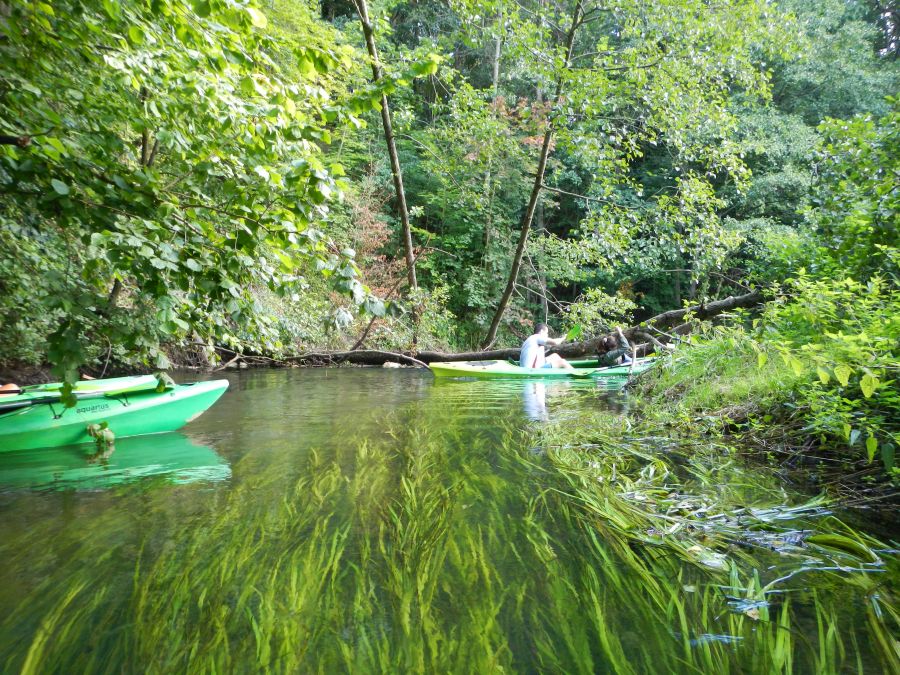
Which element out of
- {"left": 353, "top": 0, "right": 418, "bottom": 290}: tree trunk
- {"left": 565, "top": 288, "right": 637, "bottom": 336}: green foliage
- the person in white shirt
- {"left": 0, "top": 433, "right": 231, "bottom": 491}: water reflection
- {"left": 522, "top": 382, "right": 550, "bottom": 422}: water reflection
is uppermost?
{"left": 353, "top": 0, "right": 418, "bottom": 290}: tree trunk

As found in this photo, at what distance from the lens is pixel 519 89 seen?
19.9 m

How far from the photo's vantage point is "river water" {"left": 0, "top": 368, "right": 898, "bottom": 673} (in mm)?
1360

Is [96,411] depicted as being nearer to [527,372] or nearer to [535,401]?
[535,401]

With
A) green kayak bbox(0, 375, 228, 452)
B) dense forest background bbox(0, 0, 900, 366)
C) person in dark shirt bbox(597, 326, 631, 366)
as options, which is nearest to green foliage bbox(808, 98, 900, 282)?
dense forest background bbox(0, 0, 900, 366)

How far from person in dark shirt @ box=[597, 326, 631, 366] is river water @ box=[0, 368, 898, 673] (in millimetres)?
5357

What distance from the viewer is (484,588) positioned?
171 cm

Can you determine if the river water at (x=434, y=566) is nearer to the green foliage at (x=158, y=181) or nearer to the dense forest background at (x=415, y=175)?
the dense forest background at (x=415, y=175)

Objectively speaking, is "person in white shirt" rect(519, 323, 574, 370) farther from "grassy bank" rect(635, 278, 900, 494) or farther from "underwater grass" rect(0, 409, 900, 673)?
"underwater grass" rect(0, 409, 900, 673)

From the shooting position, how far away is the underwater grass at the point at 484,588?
1.34 m

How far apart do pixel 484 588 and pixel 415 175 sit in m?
18.3

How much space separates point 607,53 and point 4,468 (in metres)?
8.83

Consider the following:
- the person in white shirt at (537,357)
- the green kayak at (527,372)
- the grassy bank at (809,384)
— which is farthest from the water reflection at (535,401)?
the grassy bank at (809,384)

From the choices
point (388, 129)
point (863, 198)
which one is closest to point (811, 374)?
point (863, 198)

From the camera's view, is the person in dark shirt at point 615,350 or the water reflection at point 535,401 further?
the person in dark shirt at point 615,350
